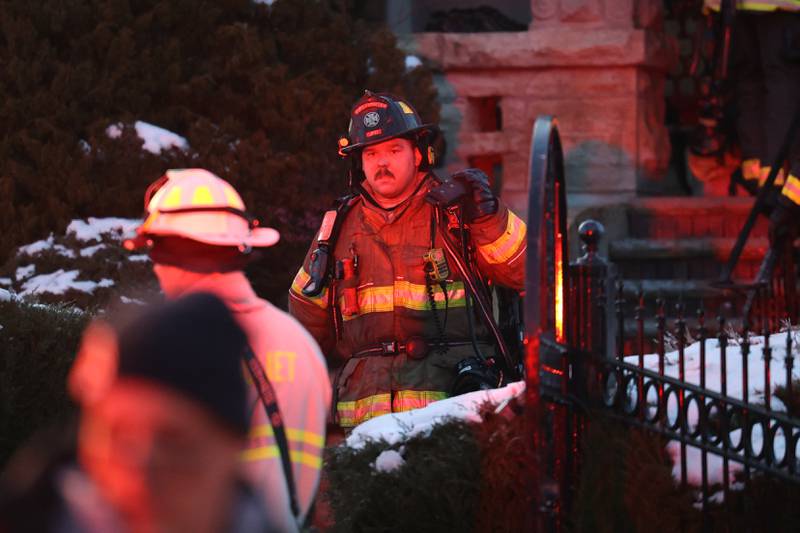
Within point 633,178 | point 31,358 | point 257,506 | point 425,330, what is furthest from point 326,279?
point 633,178

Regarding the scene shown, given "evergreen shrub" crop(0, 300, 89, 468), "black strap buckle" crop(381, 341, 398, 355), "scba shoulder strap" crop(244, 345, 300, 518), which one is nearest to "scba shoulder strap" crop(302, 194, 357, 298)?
"black strap buckle" crop(381, 341, 398, 355)

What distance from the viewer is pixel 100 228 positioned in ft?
31.5

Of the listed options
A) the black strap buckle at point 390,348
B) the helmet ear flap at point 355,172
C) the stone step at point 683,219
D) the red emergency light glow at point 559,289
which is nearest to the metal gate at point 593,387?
the red emergency light glow at point 559,289

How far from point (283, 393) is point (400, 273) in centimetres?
330

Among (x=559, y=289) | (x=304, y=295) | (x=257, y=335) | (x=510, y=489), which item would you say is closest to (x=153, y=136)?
(x=304, y=295)

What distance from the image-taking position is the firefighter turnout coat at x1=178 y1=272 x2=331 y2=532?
3.55 metres

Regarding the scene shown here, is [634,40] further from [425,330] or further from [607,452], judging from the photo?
[607,452]

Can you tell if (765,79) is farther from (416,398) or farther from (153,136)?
(416,398)

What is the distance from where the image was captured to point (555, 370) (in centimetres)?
484

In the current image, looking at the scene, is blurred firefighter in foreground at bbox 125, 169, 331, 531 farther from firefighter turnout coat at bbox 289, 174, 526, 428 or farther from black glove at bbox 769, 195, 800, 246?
black glove at bbox 769, 195, 800, 246

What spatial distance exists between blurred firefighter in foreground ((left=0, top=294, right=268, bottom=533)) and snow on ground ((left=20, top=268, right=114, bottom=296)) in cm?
634

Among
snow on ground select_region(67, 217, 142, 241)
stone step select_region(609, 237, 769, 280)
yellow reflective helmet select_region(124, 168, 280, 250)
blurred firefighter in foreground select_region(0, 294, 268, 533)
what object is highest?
yellow reflective helmet select_region(124, 168, 280, 250)

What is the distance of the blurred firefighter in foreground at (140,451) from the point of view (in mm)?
3012

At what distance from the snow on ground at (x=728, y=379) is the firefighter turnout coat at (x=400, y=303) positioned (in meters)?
0.95
